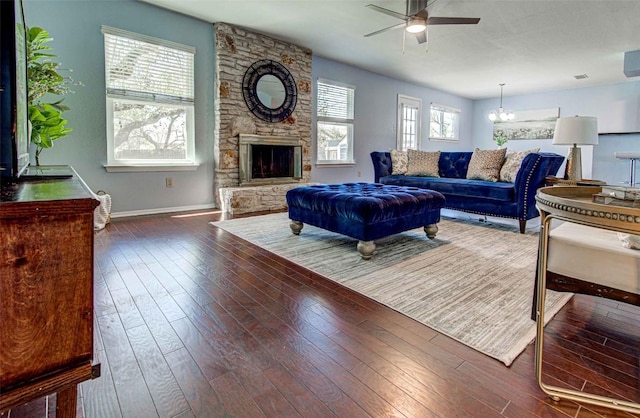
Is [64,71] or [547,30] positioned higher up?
[547,30]

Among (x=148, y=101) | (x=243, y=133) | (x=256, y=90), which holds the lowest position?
(x=243, y=133)

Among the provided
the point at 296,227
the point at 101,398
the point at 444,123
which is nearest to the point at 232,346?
the point at 101,398

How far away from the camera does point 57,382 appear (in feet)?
2.82

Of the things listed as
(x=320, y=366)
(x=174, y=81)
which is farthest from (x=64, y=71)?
(x=320, y=366)

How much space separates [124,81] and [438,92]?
7415 millimetres

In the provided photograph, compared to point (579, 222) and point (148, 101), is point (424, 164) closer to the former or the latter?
point (148, 101)

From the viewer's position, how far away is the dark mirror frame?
5.12 m

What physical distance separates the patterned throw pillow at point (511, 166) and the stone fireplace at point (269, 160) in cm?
303

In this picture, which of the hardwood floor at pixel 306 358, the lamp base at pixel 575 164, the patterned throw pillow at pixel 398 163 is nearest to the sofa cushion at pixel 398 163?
the patterned throw pillow at pixel 398 163

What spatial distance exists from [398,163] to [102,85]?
4.04 meters

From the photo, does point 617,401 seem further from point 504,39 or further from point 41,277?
point 504,39

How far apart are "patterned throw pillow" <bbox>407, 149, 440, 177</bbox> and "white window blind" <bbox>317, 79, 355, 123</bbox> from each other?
6.52ft

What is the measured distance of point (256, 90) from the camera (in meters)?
5.22

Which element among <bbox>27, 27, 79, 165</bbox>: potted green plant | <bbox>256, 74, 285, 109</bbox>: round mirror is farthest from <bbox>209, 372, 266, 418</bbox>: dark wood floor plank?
<bbox>256, 74, 285, 109</bbox>: round mirror
